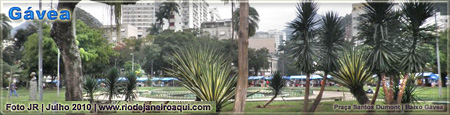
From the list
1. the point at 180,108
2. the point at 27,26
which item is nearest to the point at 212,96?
the point at 180,108

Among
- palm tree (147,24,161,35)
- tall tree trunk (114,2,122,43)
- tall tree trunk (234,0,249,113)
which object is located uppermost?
palm tree (147,24,161,35)

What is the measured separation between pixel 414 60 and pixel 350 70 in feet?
6.46

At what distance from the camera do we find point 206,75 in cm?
853

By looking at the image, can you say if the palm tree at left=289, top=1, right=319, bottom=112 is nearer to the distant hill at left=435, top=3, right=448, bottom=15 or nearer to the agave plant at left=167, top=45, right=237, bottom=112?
the agave plant at left=167, top=45, right=237, bottom=112

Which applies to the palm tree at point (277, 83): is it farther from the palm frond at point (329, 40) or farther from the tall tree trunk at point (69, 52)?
the tall tree trunk at point (69, 52)

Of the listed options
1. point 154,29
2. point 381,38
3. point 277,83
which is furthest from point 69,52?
point 154,29

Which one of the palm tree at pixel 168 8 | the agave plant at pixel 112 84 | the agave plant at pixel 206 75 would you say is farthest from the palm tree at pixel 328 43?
the palm tree at pixel 168 8

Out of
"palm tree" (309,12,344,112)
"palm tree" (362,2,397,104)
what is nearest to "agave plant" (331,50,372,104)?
"palm tree" (309,12,344,112)

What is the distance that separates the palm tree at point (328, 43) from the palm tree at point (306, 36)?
37cm

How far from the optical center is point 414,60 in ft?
28.2

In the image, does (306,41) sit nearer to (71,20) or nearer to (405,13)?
(405,13)

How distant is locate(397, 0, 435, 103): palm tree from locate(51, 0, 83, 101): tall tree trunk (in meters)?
8.58

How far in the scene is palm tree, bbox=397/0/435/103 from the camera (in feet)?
27.7

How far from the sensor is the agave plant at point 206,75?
857cm
